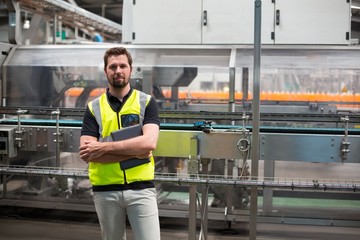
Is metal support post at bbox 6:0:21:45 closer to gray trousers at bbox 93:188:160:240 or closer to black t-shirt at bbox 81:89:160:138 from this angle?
black t-shirt at bbox 81:89:160:138

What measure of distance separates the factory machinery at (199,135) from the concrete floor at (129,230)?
119mm

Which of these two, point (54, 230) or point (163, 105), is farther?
point (163, 105)

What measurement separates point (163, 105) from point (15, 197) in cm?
149

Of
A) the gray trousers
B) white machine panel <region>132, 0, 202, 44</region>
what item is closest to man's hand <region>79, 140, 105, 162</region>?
the gray trousers

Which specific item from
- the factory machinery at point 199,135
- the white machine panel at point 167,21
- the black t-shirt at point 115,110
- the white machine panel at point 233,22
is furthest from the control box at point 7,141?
the white machine panel at point 233,22

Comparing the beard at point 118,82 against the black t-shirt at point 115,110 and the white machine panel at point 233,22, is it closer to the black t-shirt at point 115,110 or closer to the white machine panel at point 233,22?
the black t-shirt at point 115,110

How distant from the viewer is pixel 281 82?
5.81m

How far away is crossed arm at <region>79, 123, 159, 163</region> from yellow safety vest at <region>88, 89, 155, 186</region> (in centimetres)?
4

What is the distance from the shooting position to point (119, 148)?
A: 54.6 inches

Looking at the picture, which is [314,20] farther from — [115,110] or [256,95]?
[115,110]

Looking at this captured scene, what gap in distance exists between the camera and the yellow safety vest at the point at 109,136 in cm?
143

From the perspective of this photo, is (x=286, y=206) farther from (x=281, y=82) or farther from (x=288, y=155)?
(x=281, y=82)

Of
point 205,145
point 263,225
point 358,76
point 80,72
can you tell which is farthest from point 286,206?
point 80,72

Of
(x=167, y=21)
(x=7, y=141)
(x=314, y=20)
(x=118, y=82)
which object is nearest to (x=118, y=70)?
(x=118, y=82)
